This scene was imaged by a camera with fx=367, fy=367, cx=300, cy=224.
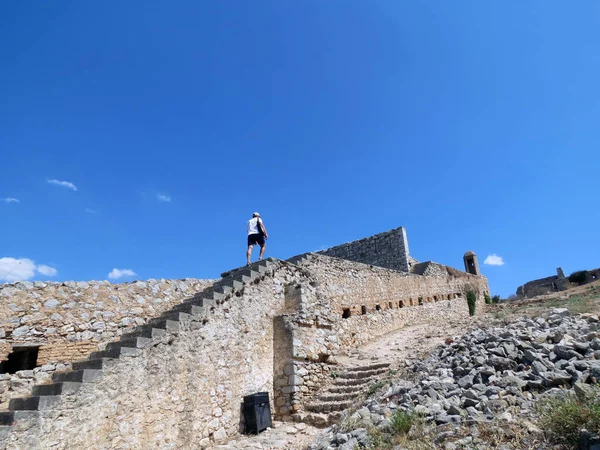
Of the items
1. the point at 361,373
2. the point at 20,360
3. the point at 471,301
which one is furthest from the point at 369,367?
the point at 471,301

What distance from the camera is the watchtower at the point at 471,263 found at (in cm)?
2361

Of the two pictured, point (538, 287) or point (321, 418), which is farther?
point (538, 287)

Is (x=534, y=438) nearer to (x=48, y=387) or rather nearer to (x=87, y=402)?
(x=87, y=402)

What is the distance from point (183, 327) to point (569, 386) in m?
5.86

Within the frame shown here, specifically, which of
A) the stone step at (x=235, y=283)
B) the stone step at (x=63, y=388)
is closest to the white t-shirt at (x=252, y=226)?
the stone step at (x=235, y=283)

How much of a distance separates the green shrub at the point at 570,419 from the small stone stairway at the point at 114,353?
17.6 feet

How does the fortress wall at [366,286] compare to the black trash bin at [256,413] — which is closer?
the black trash bin at [256,413]

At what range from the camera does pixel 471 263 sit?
78.8 ft

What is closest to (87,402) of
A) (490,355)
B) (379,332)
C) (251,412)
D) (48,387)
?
(48,387)

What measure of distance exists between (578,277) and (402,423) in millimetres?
32860

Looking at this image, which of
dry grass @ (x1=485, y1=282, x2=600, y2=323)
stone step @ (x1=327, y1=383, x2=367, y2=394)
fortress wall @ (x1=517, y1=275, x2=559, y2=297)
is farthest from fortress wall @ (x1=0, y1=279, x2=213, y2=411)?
fortress wall @ (x1=517, y1=275, x2=559, y2=297)

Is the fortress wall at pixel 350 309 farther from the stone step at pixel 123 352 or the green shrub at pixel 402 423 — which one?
the stone step at pixel 123 352

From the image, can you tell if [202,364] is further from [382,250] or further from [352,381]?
[382,250]

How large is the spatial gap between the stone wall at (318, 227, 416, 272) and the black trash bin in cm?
1090
